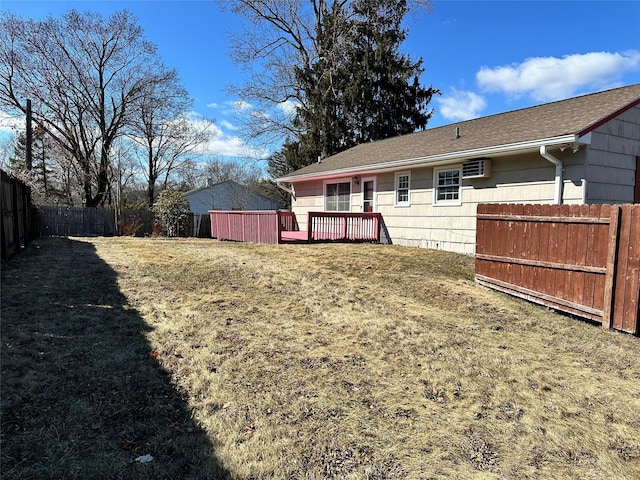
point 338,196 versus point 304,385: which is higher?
point 338,196

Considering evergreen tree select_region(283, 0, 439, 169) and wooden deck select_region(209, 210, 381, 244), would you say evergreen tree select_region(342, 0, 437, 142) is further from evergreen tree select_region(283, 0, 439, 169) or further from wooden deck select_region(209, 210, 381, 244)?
wooden deck select_region(209, 210, 381, 244)

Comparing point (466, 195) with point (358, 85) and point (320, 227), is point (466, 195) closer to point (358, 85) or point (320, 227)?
point (320, 227)

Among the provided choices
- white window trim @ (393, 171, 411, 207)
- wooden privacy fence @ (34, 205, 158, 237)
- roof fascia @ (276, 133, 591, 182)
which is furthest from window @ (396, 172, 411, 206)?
wooden privacy fence @ (34, 205, 158, 237)

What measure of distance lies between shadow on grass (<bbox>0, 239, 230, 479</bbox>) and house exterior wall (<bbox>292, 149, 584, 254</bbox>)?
26.7 ft

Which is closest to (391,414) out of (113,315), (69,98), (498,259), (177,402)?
(177,402)

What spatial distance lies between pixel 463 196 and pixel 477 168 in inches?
32.6

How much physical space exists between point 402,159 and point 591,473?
9.89 m

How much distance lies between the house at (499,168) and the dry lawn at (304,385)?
3.74 metres

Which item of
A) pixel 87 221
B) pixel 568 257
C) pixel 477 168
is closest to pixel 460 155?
pixel 477 168

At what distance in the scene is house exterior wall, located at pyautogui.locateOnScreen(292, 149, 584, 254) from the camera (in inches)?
336

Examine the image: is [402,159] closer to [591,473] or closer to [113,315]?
[113,315]

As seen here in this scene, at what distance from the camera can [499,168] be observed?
957 cm

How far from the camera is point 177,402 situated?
3137 mm

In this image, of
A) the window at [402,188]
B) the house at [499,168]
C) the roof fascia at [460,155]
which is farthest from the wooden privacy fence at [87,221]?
the window at [402,188]
